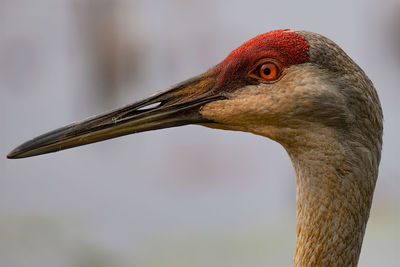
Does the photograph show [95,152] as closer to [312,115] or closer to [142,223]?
[142,223]

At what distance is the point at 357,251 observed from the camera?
114 inches

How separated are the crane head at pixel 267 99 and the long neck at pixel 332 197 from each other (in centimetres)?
9

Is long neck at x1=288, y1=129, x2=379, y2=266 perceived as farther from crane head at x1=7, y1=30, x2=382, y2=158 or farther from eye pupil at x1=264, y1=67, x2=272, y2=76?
eye pupil at x1=264, y1=67, x2=272, y2=76

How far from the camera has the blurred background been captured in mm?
6312

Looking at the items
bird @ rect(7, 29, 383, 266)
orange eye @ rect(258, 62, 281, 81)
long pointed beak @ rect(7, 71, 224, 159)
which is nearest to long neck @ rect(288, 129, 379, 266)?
bird @ rect(7, 29, 383, 266)

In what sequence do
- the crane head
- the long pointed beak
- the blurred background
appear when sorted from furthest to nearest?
1. the blurred background
2. the long pointed beak
3. the crane head

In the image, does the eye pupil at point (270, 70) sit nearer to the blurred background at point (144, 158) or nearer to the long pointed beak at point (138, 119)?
the long pointed beak at point (138, 119)

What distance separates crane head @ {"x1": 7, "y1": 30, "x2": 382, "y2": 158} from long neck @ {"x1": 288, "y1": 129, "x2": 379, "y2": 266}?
90 mm

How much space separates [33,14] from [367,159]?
6.96 meters

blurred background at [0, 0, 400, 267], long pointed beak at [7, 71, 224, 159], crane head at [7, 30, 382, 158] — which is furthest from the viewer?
blurred background at [0, 0, 400, 267]

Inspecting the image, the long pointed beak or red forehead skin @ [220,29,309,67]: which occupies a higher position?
red forehead skin @ [220,29,309,67]

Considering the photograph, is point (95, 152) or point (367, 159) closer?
point (367, 159)

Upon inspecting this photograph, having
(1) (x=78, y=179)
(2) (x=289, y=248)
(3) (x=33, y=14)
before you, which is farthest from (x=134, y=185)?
(3) (x=33, y=14)

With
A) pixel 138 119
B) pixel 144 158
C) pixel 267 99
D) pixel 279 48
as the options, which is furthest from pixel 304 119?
pixel 144 158
